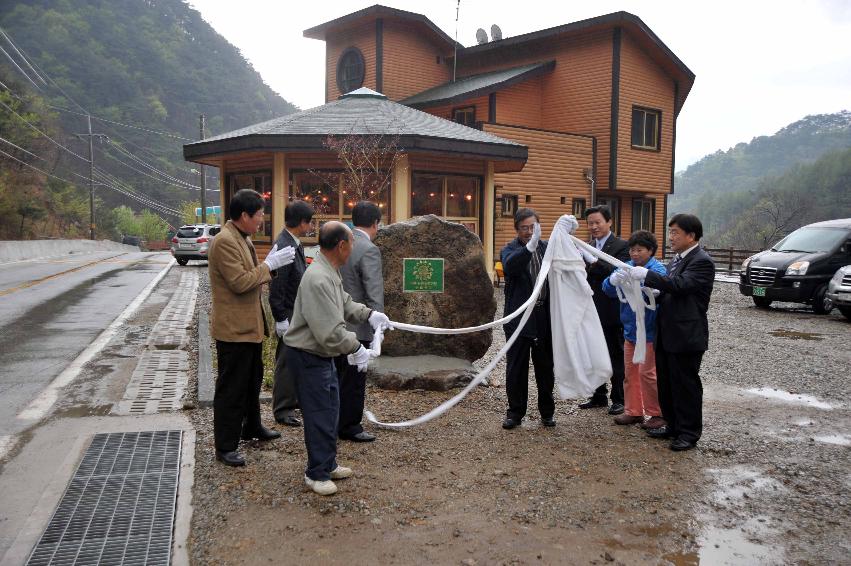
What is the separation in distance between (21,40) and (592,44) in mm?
76375

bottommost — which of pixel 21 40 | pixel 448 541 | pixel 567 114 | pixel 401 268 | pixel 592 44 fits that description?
pixel 448 541

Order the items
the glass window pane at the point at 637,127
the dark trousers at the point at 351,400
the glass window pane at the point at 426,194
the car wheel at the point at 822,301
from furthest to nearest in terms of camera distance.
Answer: the glass window pane at the point at 637,127 → the glass window pane at the point at 426,194 → the car wheel at the point at 822,301 → the dark trousers at the point at 351,400

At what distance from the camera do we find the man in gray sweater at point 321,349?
13.2 ft

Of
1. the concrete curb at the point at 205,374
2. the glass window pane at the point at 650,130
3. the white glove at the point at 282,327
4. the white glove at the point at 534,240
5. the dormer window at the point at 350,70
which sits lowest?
the concrete curb at the point at 205,374

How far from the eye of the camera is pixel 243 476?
4.50 metres

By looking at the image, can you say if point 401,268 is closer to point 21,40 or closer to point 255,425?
point 255,425

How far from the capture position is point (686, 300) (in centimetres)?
518

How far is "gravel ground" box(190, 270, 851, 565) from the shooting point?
354cm

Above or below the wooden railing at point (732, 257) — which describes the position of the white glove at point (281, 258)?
above

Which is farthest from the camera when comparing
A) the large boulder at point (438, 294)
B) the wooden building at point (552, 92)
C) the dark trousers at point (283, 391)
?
the wooden building at point (552, 92)

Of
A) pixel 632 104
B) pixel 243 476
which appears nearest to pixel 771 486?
pixel 243 476

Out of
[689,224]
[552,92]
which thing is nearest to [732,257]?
[552,92]

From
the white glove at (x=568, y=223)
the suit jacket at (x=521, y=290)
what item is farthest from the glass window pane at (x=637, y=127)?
the white glove at (x=568, y=223)

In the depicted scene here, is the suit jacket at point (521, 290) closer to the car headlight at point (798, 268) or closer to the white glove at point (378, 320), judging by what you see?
the white glove at point (378, 320)
